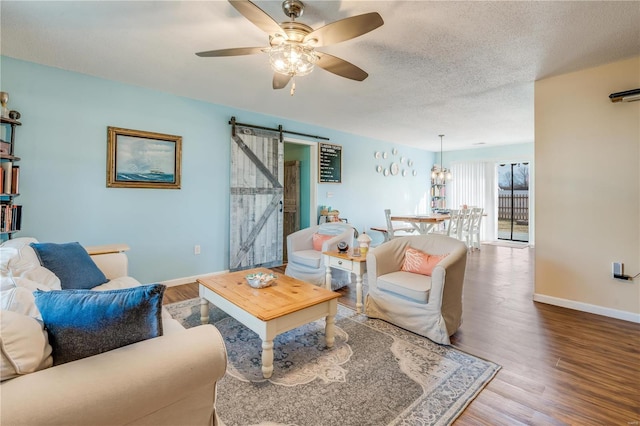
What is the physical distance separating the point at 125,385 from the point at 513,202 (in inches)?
358

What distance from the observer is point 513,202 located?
794cm

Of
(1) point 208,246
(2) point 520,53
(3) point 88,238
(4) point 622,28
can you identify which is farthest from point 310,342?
(4) point 622,28

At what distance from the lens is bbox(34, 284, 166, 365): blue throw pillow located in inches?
40.5

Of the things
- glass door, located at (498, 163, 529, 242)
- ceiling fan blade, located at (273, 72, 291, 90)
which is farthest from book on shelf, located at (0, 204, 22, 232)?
glass door, located at (498, 163, 529, 242)

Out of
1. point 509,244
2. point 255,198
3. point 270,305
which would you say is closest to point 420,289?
point 270,305

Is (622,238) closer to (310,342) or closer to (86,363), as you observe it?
(310,342)

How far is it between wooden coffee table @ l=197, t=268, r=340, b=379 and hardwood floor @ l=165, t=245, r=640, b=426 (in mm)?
986

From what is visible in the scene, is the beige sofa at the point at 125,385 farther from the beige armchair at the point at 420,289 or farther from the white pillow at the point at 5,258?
the beige armchair at the point at 420,289

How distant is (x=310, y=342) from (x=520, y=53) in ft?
10.2

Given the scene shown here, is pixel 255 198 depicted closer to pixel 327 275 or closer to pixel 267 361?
pixel 327 275

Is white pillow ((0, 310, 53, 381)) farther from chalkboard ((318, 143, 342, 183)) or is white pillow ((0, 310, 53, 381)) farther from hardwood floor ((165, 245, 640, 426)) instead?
chalkboard ((318, 143, 342, 183))

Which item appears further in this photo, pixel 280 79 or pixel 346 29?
pixel 280 79

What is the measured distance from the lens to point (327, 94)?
3.78 meters

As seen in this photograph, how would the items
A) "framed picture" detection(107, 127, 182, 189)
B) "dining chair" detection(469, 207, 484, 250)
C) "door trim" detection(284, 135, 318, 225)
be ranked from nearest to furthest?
"framed picture" detection(107, 127, 182, 189) → "door trim" detection(284, 135, 318, 225) → "dining chair" detection(469, 207, 484, 250)
